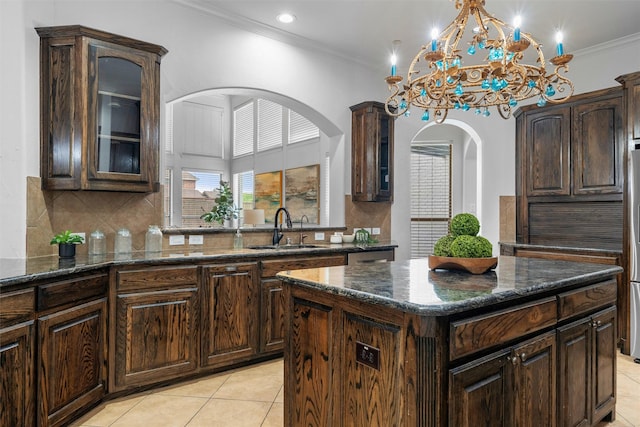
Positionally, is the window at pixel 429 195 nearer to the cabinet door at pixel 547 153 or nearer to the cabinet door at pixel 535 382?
the cabinet door at pixel 547 153

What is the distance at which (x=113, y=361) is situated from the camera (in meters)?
2.67

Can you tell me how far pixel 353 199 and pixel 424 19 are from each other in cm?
197

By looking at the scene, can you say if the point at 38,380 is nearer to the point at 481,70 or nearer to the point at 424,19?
the point at 481,70

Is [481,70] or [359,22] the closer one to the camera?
[481,70]

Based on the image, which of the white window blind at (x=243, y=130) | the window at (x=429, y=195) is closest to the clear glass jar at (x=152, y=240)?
the window at (x=429, y=195)

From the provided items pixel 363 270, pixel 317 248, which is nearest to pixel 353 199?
pixel 317 248

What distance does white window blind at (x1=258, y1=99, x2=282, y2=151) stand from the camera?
25.4ft

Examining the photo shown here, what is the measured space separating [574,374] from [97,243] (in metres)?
3.13

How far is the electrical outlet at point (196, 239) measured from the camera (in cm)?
359

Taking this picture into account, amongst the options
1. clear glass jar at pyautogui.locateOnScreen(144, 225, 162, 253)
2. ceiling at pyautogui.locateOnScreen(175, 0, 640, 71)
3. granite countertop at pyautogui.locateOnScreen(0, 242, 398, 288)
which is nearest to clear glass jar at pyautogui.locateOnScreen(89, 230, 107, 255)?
granite countertop at pyautogui.locateOnScreen(0, 242, 398, 288)

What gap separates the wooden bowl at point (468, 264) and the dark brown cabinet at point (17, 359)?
209 centimetres

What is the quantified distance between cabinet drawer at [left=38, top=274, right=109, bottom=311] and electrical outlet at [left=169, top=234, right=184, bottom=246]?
87 cm

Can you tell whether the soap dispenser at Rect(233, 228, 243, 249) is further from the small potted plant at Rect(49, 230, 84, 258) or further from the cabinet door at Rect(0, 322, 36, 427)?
the cabinet door at Rect(0, 322, 36, 427)

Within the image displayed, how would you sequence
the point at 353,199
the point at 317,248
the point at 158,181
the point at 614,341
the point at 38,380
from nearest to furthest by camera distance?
the point at 38,380 < the point at 614,341 < the point at 158,181 < the point at 317,248 < the point at 353,199
